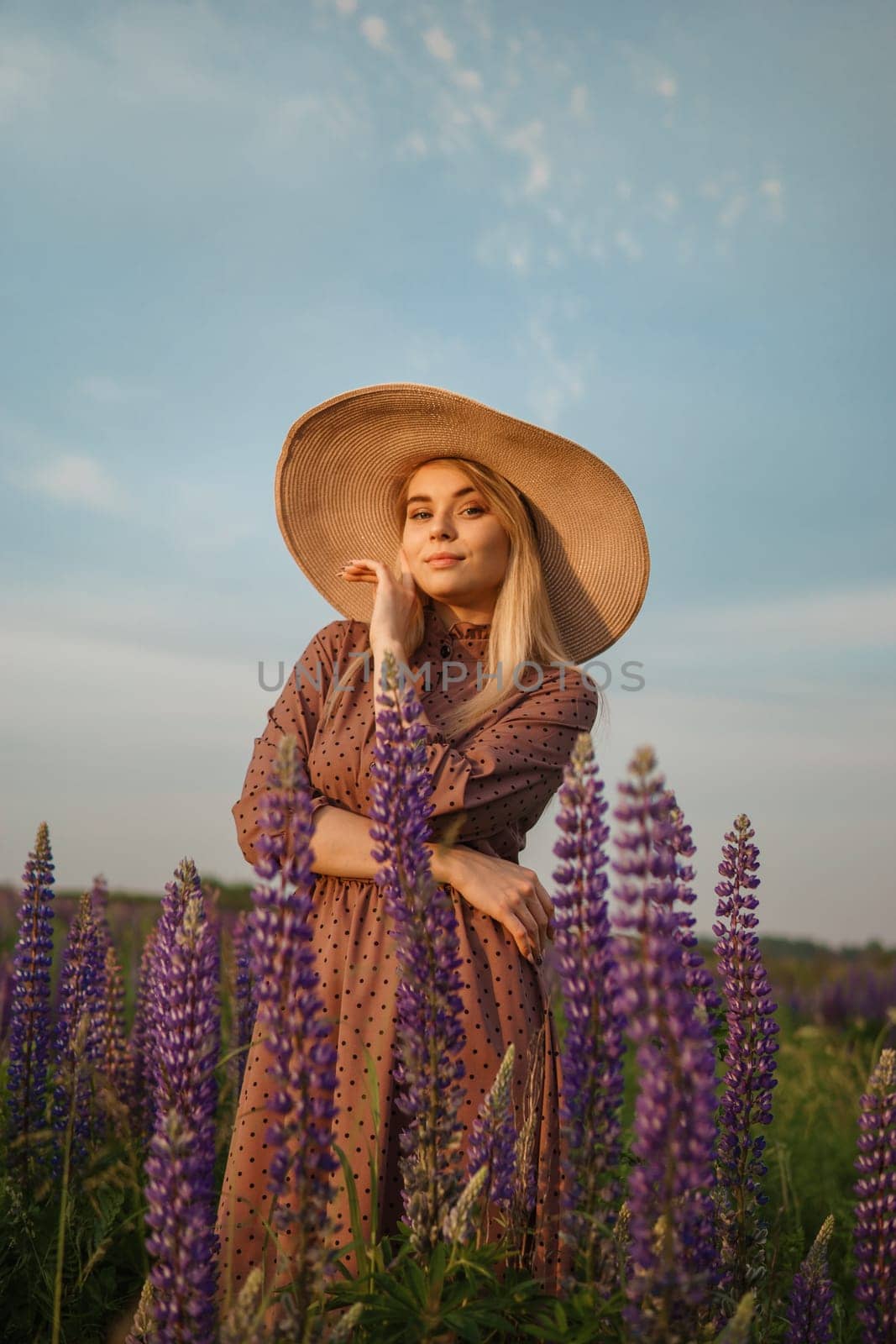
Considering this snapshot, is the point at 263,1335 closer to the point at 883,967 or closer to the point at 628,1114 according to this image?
the point at 628,1114

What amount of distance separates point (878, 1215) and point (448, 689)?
227cm

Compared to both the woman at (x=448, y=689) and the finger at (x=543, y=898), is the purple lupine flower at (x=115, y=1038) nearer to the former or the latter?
the woman at (x=448, y=689)

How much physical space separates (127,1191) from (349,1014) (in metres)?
1.62

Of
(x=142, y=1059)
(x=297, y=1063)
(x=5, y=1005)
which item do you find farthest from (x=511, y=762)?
(x=5, y=1005)

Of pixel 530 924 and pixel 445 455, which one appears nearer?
pixel 530 924

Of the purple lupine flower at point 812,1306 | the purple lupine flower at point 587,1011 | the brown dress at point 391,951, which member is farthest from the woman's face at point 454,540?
the purple lupine flower at point 812,1306

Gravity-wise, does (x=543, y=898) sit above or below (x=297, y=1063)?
above

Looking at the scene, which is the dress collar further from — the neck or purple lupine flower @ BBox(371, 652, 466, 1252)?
purple lupine flower @ BBox(371, 652, 466, 1252)

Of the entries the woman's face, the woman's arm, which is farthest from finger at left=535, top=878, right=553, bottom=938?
the woman's face

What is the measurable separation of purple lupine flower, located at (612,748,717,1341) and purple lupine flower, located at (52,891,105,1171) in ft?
9.57

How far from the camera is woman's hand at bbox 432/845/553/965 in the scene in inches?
130

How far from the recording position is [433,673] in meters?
→ 4.29

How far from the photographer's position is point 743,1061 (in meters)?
3.01

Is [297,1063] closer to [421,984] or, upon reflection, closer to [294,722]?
[421,984]
